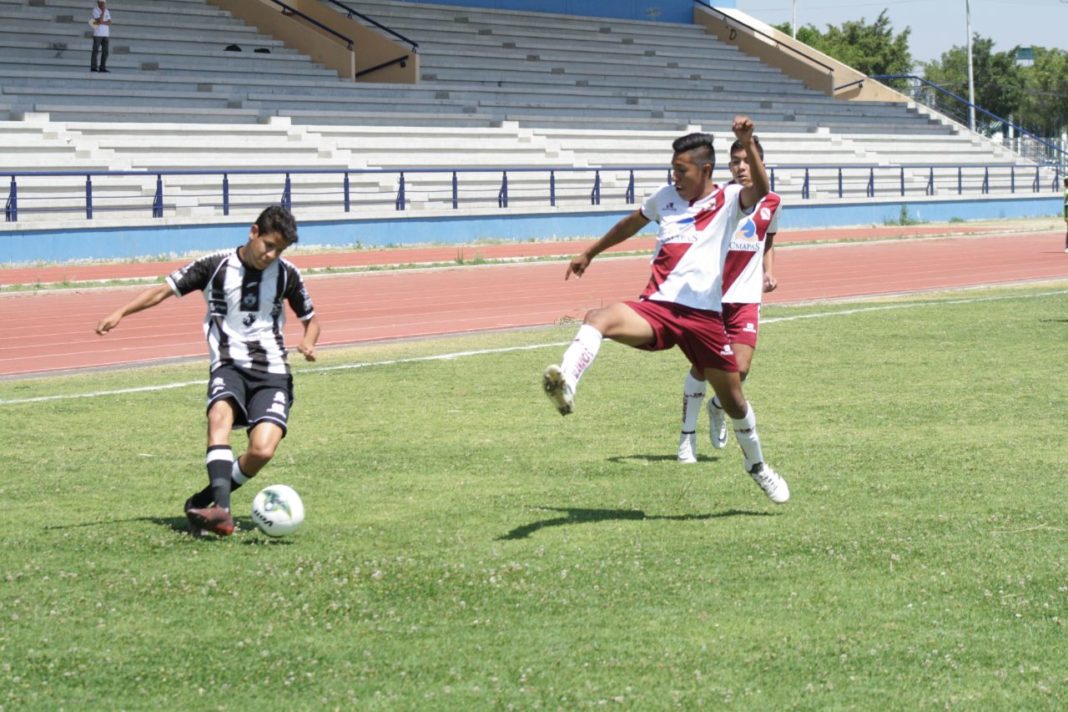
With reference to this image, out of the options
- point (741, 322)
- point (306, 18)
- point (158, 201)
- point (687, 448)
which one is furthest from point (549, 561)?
point (306, 18)

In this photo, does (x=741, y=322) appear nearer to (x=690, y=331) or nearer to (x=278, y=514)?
(x=690, y=331)

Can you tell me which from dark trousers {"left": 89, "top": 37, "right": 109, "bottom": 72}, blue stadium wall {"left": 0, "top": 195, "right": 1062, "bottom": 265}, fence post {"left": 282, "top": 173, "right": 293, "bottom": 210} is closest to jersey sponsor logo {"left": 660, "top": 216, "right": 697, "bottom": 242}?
blue stadium wall {"left": 0, "top": 195, "right": 1062, "bottom": 265}

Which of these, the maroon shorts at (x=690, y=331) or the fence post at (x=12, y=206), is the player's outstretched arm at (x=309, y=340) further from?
the fence post at (x=12, y=206)

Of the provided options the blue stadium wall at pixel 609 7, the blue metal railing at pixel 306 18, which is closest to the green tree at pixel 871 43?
the blue stadium wall at pixel 609 7

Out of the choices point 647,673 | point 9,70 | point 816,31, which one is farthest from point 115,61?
point 816,31

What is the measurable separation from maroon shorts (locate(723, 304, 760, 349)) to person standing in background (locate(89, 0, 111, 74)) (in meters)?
28.0

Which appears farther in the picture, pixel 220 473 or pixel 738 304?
pixel 738 304

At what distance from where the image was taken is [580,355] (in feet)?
23.9

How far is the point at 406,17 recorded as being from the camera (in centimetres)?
4666

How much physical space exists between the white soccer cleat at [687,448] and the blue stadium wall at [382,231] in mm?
18127

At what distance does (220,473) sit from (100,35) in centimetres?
2973

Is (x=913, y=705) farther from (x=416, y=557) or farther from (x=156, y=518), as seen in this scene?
(x=156, y=518)

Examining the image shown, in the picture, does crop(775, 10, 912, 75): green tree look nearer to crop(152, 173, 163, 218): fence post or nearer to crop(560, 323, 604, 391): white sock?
crop(152, 173, 163, 218): fence post

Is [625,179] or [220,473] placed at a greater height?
[625,179]
